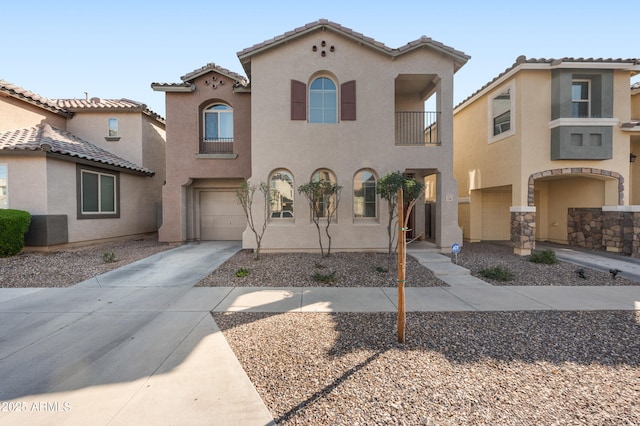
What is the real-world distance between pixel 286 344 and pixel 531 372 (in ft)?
9.92

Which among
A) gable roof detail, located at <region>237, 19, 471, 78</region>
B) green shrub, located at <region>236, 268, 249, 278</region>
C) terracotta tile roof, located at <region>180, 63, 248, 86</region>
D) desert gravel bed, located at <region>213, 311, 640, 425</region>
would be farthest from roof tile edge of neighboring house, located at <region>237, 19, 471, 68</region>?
desert gravel bed, located at <region>213, 311, 640, 425</region>

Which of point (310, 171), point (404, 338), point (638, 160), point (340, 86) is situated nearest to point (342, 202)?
point (310, 171)

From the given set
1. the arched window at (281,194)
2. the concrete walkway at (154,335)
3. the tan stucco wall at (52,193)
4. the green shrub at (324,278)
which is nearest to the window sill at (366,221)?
the arched window at (281,194)

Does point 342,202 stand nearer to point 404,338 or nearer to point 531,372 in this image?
point 404,338

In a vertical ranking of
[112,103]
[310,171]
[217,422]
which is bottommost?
[217,422]

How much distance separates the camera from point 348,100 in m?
9.70

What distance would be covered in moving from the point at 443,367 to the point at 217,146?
11430 mm

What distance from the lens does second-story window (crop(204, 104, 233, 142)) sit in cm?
1166

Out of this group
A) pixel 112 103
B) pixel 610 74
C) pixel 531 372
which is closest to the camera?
pixel 531 372

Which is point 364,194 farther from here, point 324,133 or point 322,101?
point 322,101

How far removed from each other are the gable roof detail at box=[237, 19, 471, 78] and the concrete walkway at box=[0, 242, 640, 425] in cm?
767

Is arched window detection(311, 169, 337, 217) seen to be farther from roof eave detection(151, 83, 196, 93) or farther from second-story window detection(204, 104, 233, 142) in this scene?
roof eave detection(151, 83, 196, 93)

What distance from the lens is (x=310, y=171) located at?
384 inches

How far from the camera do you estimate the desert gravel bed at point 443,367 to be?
2.54m
